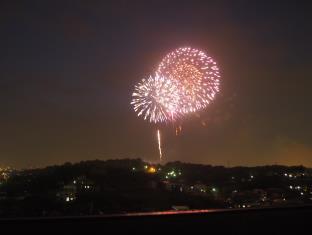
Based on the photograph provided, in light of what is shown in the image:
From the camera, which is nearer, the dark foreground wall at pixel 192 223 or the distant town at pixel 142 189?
the dark foreground wall at pixel 192 223

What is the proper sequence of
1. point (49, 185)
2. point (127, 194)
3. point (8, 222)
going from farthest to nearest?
point (49, 185), point (127, 194), point (8, 222)

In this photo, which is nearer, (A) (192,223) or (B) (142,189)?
(A) (192,223)

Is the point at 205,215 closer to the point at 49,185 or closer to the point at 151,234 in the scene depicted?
the point at 151,234

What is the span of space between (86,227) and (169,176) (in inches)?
1892

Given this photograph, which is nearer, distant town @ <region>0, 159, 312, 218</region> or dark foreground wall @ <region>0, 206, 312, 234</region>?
dark foreground wall @ <region>0, 206, 312, 234</region>

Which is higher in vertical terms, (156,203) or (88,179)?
(88,179)

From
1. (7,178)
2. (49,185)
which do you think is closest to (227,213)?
(49,185)

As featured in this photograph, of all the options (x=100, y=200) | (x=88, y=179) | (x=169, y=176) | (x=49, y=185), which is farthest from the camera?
(x=169, y=176)

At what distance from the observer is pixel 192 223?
7.43 m

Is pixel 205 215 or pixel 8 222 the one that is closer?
pixel 8 222

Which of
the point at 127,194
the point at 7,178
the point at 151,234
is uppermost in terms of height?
the point at 7,178

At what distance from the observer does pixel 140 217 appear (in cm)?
722

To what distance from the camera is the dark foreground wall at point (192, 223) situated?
694cm

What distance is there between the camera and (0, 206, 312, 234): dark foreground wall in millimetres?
6941
